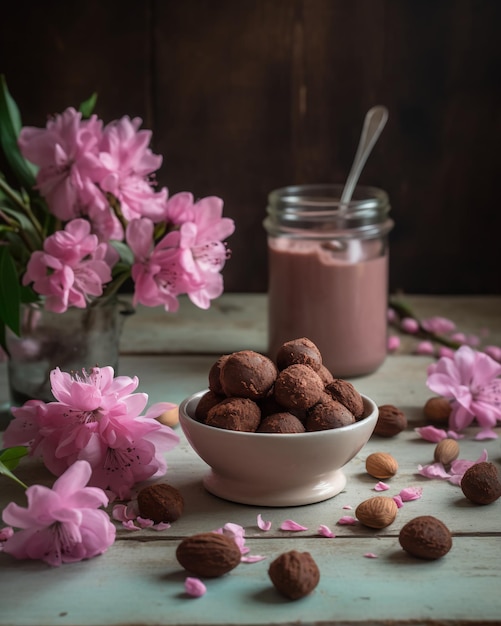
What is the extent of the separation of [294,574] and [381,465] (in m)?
0.32

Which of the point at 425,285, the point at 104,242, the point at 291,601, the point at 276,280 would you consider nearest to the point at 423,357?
the point at 276,280

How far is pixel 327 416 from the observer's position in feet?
3.18

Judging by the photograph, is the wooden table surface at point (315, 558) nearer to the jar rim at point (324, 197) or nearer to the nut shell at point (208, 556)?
the nut shell at point (208, 556)

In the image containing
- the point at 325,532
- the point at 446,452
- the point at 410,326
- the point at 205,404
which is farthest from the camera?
the point at 410,326

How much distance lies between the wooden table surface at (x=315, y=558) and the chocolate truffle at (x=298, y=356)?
0.15 metres

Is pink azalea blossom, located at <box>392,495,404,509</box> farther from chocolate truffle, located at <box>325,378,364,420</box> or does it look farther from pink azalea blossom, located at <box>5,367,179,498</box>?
pink azalea blossom, located at <box>5,367,179,498</box>

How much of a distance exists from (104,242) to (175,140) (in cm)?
80

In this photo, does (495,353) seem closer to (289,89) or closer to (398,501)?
(398,501)

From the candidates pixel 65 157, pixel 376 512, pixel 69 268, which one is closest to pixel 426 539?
pixel 376 512

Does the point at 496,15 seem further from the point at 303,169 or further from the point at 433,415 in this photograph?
the point at 433,415

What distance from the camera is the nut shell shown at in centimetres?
83

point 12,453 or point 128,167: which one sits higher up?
point 128,167

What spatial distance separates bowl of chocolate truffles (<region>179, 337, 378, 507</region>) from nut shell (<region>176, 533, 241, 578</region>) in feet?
0.43

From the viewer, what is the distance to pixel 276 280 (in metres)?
1.51
